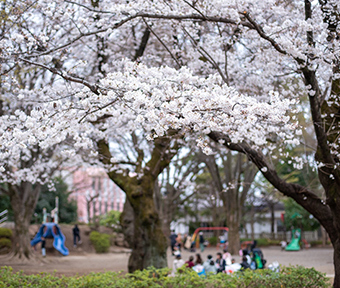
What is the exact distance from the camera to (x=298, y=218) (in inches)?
1094

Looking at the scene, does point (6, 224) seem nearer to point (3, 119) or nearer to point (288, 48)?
point (3, 119)

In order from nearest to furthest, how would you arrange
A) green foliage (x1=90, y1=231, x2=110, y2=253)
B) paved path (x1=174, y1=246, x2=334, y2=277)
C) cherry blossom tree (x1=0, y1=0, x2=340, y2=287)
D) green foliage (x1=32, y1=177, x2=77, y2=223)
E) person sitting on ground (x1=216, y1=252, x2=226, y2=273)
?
cherry blossom tree (x1=0, y1=0, x2=340, y2=287) < person sitting on ground (x1=216, y1=252, x2=226, y2=273) < paved path (x1=174, y1=246, x2=334, y2=277) < green foliage (x1=90, y1=231, x2=110, y2=253) < green foliage (x1=32, y1=177, x2=77, y2=223)

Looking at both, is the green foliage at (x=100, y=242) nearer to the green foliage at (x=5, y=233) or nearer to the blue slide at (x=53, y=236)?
the blue slide at (x=53, y=236)

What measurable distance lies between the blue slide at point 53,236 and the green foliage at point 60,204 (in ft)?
24.9

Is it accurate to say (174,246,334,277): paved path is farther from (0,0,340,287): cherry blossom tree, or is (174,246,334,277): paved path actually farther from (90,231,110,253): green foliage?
(0,0,340,287): cherry blossom tree

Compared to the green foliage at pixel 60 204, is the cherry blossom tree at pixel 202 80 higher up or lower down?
higher up

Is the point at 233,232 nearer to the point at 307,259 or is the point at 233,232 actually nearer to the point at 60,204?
the point at 307,259

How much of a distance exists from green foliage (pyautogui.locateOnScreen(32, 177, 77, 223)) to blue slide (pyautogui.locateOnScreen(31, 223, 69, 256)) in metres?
7.60

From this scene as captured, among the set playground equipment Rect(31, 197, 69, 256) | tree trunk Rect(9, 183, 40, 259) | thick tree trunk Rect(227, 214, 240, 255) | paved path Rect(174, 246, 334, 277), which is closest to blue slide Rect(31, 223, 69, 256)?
playground equipment Rect(31, 197, 69, 256)

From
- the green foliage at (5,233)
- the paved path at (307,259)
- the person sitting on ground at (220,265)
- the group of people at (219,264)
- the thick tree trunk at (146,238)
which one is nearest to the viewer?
the thick tree trunk at (146,238)

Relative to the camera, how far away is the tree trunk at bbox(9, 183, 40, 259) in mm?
14703

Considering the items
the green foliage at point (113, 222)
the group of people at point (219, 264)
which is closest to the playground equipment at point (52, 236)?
the green foliage at point (113, 222)

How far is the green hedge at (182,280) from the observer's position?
18.4 ft

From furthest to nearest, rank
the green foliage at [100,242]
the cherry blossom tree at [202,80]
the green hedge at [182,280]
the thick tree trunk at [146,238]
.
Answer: the green foliage at [100,242], the thick tree trunk at [146,238], the green hedge at [182,280], the cherry blossom tree at [202,80]
